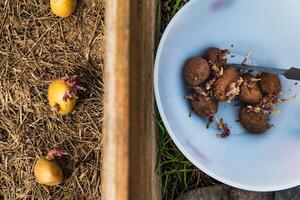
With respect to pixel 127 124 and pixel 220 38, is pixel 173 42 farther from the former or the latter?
pixel 127 124

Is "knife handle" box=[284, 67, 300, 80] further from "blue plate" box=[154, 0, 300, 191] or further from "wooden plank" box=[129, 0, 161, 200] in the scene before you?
"wooden plank" box=[129, 0, 161, 200]

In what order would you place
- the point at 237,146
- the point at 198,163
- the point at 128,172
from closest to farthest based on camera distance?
the point at 128,172 < the point at 198,163 < the point at 237,146

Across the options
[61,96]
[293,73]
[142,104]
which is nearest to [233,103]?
[293,73]

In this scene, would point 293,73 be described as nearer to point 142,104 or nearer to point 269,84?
point 269,84

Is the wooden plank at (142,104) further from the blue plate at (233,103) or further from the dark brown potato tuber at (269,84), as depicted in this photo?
the dark brown potato tuber at (269,84)

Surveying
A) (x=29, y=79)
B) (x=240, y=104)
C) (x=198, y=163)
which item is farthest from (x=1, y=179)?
(x=240, y=104)

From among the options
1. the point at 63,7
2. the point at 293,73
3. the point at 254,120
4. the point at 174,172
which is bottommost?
the point at 174,172
